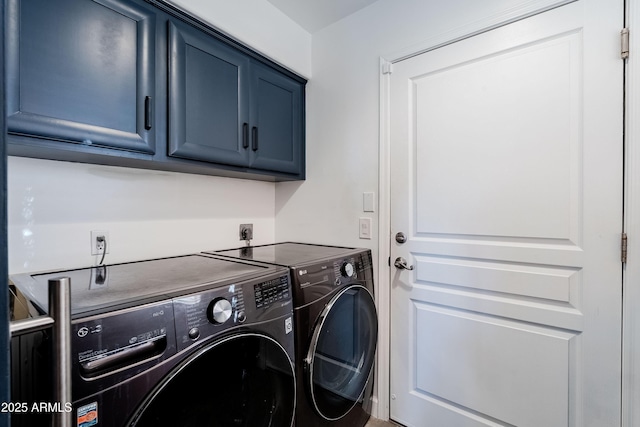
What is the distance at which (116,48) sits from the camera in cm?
116

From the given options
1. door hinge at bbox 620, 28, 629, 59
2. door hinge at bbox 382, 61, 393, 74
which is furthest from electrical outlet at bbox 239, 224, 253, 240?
door hinge at bbox 620, 28, 629, 59

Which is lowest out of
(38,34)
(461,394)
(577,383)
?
(461,394)

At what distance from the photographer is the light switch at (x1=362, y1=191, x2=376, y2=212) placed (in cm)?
177

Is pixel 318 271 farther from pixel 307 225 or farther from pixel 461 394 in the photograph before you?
pixel 461 394

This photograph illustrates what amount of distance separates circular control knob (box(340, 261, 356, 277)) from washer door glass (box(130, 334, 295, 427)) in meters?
0.50

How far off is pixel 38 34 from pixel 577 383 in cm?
237

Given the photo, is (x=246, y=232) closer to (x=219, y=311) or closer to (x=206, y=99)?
(x=206, y=99)

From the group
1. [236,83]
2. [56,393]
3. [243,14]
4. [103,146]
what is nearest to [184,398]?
[56,393]

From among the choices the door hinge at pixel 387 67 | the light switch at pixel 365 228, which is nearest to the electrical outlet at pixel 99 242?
the light switch at pixel 365 228

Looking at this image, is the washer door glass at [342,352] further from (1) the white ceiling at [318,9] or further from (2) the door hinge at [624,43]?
(1) the white ceiling at [318,9]

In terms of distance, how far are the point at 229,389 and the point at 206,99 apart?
1257mm

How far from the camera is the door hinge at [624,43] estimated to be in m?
1.11

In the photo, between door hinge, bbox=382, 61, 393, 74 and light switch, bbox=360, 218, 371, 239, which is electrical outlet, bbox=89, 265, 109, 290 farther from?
door hinge, bbox=382, 61, 393, 74

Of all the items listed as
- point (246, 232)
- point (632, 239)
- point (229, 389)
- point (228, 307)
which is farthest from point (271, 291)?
point (632, 239)
